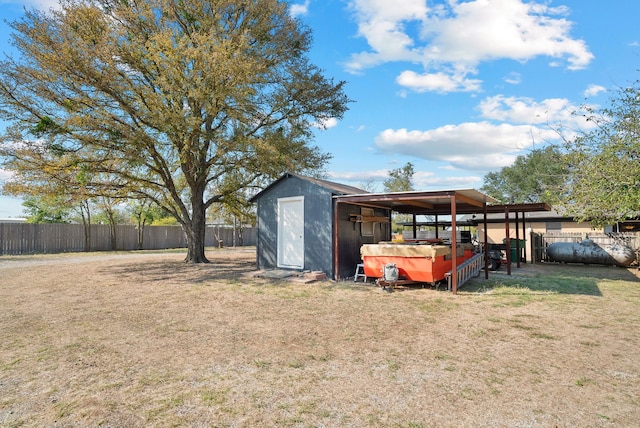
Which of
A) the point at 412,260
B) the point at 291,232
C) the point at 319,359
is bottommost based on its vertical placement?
the point at 319,359

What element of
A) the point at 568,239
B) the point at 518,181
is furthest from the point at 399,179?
the point at 568,239

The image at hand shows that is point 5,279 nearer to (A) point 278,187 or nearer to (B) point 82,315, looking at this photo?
(B) point 82,315

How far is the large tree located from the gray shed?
1522mm

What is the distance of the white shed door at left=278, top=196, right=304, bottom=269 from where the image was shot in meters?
11.2

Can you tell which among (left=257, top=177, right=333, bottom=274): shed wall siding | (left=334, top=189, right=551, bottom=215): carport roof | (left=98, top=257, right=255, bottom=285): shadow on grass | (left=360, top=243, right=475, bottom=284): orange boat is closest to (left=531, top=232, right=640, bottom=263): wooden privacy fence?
(left=334, top=189, right=551, bottom=215): carport roof

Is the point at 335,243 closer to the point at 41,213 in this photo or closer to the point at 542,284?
the point at 542,284

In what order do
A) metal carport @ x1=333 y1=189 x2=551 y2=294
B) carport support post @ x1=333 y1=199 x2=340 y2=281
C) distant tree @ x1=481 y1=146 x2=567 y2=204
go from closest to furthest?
metal carport @ x1=333 y1=189 x2=551 y2=294 < carport support post @ x1=333 y1=199 x2=340 y2=281 < distant tree @ x1=481 y1=146 x2=567 y2=204

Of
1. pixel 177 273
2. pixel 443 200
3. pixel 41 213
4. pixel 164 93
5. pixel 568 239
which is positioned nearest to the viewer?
pixel 443 200

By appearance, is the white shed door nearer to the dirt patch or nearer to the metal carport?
the metal carport

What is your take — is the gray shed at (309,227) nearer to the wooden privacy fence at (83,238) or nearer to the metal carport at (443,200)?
the metal carport at (443,200)

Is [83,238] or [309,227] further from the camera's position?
[83,238]

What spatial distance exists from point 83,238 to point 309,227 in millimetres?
18139

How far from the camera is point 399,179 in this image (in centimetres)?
4034

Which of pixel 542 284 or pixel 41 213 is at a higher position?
pixel 41 213
